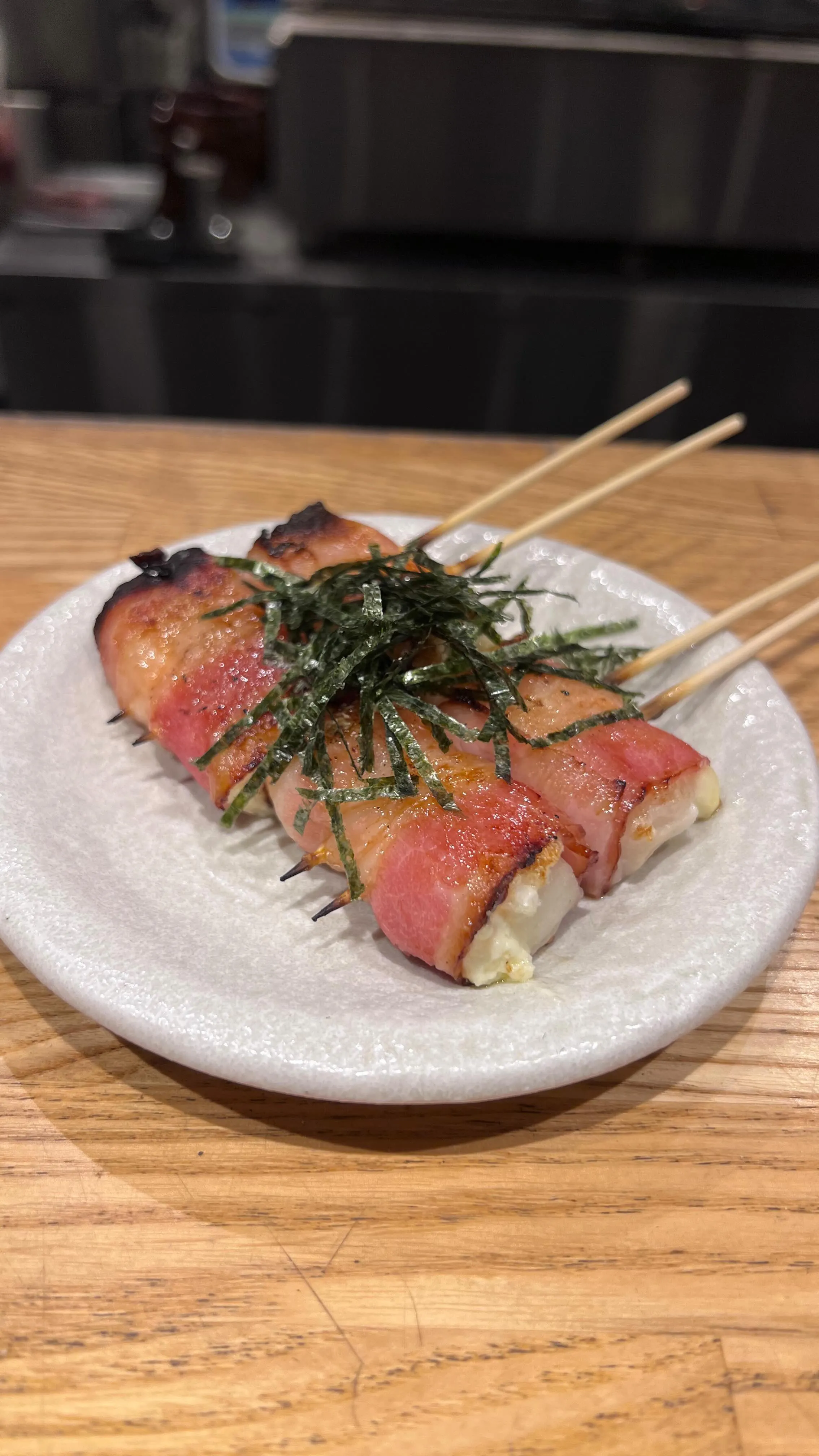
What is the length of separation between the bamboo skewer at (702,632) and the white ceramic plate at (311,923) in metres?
0.06

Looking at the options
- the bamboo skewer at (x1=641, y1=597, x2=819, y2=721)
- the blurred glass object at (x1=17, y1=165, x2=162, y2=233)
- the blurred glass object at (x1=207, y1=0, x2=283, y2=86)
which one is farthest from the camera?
the blurred glass object at (x1=207, y1=0, x2=283, y2=86)

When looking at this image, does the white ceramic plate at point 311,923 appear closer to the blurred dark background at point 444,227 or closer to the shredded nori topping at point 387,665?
the shredded nori topping at point 387,665

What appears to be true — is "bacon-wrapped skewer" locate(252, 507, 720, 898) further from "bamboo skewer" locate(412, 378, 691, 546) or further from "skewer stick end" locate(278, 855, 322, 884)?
"bamboo skewer" locate(412, 378, 691, 546)

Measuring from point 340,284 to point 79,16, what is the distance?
6.12ft

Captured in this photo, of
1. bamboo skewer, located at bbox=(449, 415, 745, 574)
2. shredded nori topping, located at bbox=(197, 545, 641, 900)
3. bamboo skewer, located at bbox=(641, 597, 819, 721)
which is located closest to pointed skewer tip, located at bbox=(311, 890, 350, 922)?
shredded nori topping, located at bbox=(197, 545, 641, 900)

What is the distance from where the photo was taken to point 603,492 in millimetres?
2119

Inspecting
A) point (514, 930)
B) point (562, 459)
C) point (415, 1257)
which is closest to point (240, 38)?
point (562, 459)

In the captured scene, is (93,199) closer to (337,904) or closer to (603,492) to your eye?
(603,492)

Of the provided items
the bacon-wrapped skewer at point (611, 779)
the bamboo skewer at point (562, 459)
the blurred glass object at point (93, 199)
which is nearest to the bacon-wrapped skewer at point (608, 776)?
the bacon-wrapped skewer at point (611, 779)

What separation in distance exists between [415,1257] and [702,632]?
1195 mm

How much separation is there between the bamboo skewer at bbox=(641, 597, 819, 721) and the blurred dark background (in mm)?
3058

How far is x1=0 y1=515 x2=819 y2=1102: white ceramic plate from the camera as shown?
1208 mm

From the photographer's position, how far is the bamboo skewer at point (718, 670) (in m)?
1.79

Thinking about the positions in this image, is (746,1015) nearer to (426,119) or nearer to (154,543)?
(154,543)
